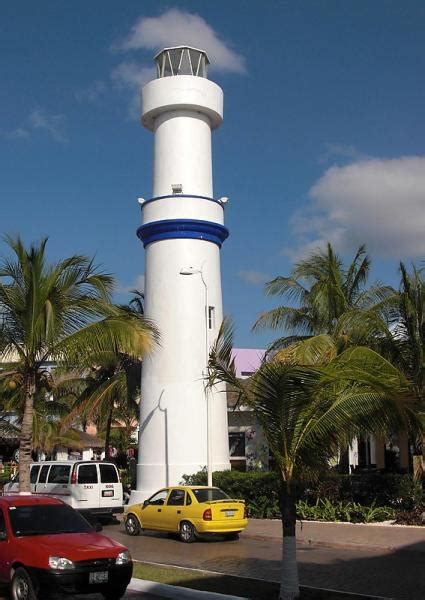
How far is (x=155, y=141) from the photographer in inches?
1156

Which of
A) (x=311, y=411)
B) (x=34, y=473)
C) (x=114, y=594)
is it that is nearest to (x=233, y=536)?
(x=34, y=473)

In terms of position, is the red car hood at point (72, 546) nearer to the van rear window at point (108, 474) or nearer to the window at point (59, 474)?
the van rear window at point (108, 474)

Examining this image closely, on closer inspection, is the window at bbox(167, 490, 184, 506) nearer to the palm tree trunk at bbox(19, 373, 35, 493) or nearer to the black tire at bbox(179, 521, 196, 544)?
the black tire at bbox(179, 521, 196, 544)

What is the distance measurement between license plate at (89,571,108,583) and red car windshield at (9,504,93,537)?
50.5 inches

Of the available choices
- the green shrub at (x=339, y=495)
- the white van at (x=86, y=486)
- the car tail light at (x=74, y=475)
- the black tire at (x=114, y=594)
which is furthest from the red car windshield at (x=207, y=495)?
the black tire at (x=114, y=594)

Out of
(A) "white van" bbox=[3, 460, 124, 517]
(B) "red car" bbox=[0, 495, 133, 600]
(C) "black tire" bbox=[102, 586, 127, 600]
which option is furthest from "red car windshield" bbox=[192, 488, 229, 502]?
(C) "black tire" bbox=[102, 586, 127, 600]

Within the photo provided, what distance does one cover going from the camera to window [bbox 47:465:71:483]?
2381 centimetres

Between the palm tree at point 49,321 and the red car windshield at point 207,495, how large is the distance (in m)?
3.91

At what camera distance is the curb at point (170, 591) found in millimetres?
11141

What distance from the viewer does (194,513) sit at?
62.5ft

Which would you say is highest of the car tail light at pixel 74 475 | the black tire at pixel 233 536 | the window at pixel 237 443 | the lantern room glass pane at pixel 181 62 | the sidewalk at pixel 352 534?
the lantern room glass pane at pixel 181 62

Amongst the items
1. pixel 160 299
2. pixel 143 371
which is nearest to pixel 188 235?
pixel 160 299

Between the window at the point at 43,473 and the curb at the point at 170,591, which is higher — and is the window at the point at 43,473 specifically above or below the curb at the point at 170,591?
above

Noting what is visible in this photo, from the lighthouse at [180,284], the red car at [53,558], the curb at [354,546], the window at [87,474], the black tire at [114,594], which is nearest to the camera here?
the red car at [53,558]
